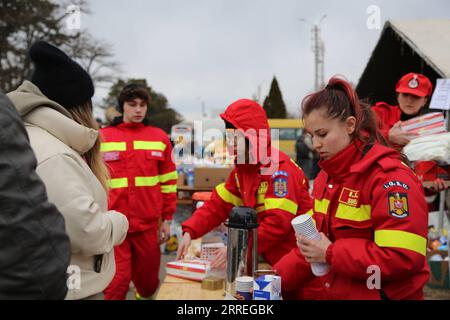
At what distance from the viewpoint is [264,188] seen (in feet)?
8.23

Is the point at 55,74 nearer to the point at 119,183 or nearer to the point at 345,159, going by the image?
the point at 345,159

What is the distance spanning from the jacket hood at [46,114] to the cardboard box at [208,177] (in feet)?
15.1

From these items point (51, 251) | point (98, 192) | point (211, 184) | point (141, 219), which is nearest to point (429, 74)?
point (211, 184)

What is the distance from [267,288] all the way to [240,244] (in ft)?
1.37

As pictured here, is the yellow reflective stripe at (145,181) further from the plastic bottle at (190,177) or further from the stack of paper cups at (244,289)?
the plastic bottle at (190,177)

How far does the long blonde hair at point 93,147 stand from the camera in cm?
184

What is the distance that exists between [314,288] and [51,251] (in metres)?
1.65

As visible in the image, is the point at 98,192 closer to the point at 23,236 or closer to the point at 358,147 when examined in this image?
the point at 23,236

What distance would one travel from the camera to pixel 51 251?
3.47 ft

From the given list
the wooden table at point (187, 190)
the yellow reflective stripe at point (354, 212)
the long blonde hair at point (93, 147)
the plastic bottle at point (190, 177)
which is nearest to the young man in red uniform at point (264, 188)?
→ the yellow reflective stripe at point (354, 212)

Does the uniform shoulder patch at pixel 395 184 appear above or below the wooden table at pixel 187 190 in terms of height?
above

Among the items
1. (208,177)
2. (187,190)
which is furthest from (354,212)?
(187,190)

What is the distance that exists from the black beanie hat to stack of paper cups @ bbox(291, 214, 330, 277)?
1.06 m

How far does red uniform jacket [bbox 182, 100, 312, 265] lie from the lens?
237 cm
